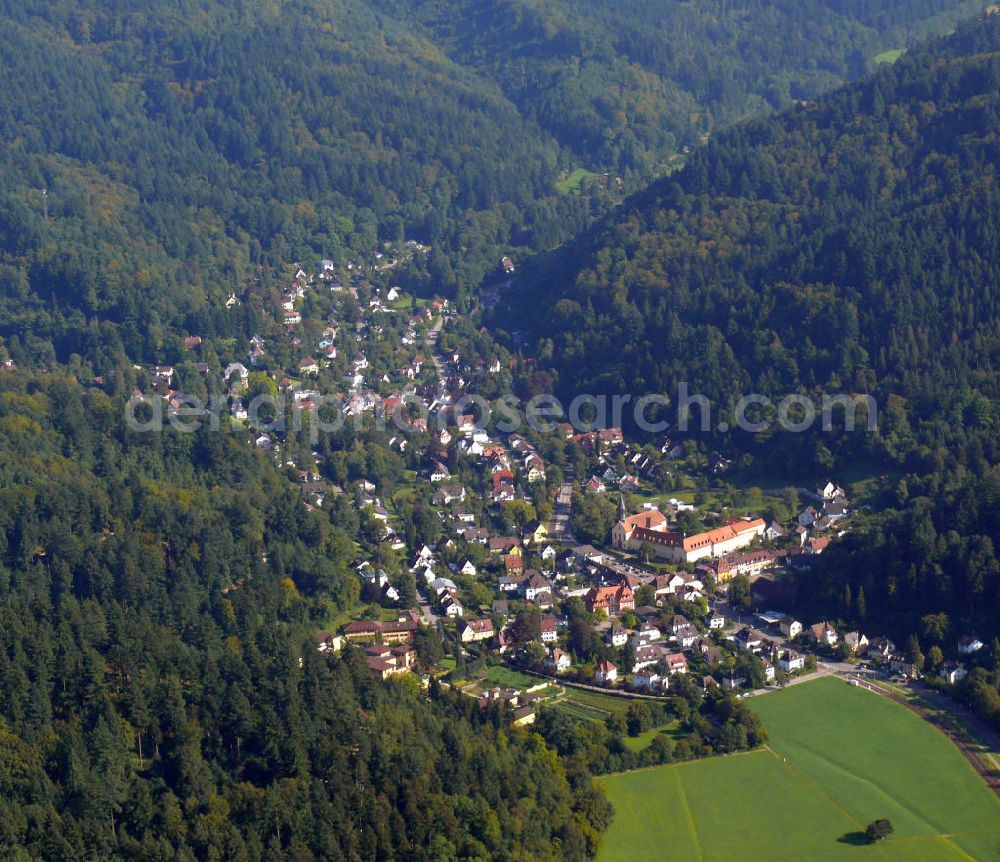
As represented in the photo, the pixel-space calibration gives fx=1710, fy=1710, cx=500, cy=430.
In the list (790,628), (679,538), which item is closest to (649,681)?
(790,628)

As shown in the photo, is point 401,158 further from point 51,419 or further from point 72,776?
point 72,776

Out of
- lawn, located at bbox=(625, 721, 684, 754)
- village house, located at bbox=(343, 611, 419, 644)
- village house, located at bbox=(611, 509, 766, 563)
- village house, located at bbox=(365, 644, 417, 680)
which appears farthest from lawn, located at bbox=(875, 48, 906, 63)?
lawn, located at bbox=(625, 721, 684, 754)

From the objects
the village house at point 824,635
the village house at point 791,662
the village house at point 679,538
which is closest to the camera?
the village house at point 791,662

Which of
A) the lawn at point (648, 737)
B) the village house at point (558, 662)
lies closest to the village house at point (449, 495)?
the village house at point (558, 662)

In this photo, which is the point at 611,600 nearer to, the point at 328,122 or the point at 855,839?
the point at 855,839

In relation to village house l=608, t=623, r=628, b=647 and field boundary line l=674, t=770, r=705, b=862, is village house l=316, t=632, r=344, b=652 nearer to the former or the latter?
village house l=608, t=623, r=628, b=647

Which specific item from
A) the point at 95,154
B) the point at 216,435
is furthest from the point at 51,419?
the point at 95,154

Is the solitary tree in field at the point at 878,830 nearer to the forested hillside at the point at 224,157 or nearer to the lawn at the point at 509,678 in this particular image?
the lawn at the point at 509,678
